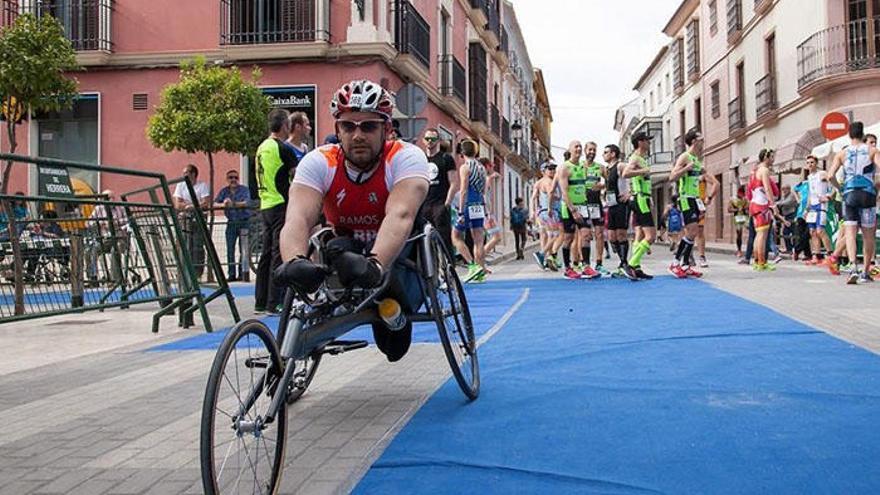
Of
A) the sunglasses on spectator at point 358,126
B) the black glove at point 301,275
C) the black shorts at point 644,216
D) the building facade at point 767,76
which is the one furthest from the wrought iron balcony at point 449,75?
the black glove at point 301,275

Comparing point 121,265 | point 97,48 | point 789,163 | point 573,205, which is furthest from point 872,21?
point 121,265

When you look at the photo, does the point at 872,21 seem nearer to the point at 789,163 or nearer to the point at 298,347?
the point at 789,163

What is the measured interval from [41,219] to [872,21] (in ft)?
74.1

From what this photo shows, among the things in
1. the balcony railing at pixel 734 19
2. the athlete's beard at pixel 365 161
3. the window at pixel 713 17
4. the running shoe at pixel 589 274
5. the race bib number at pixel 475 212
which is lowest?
the running shoe at pixel 589 274

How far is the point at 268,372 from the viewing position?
2420mm

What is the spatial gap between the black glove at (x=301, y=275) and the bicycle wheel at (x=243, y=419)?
204 millimetres

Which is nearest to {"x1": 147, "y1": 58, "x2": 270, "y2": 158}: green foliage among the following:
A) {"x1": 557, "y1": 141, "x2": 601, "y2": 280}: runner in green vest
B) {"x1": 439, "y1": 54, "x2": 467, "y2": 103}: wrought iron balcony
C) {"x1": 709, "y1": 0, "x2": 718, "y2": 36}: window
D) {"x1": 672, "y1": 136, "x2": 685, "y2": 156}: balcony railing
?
{"x1": 557, "y1": 141, "x2": 601, "y2": 280}: runner in green vest

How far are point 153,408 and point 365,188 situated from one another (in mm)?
1700

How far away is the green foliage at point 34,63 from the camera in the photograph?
42.5 ft

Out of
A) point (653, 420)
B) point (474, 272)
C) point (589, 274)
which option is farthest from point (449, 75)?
point (653, 420)

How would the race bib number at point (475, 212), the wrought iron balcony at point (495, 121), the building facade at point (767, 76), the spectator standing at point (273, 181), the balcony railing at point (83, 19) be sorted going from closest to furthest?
the spectator standing at point (273, 181)
the race bib number at point (475, 212)
the balcony railing at point (83, 19)
the building facade at point (767, 76)
the wrought iron balcony at point (495, 121)

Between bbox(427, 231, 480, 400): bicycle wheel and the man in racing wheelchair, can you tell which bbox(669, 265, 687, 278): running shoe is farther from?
the man in racing wheelchair

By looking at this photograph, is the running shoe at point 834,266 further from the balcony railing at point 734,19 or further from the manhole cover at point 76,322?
the balcony railing at point 734,19

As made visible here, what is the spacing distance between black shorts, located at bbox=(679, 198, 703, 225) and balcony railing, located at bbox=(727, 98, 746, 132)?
76.3ft
